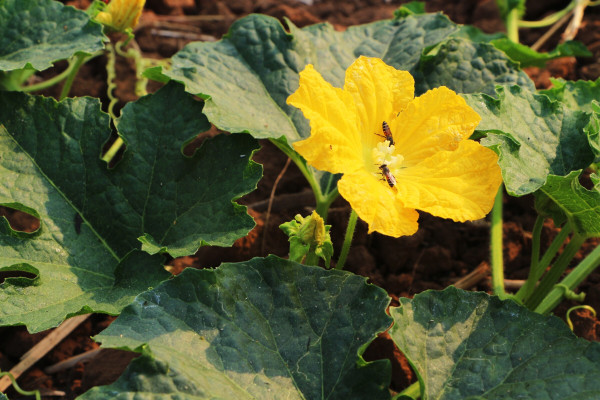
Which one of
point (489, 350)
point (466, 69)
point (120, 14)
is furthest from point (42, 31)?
point (489, 350)

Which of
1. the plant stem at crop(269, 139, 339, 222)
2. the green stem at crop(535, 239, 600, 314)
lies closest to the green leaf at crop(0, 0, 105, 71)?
the plant stem at crop(269, 139, 339, 222)

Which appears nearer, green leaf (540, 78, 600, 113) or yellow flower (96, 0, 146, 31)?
green leaf (540, 78, 600, 113)

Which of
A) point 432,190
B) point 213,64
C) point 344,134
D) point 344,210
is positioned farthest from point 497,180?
point 213,64

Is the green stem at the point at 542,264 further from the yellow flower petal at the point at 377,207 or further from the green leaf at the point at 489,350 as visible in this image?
the yellow flower petal at the point at 377,207

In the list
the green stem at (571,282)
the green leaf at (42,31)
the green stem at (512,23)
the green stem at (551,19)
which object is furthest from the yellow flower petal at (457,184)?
the green stem at (551,19)

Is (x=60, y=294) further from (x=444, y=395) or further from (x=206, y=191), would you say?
(x=444, y=395)

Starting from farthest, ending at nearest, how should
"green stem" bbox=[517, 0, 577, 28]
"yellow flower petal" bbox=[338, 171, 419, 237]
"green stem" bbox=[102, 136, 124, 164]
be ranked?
"green stem" bbox=[517, 0, 577, 28], "green stem" bbox=[102, 136, 124, 164], "yellow flower petal" bbox=[338, 171, 419, 237]

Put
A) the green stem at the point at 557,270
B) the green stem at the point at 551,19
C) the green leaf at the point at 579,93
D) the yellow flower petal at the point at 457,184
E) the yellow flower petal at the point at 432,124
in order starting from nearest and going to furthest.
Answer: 1. the yellow flower petal at the point at 457,184
2. the yellow flower petal at the point at 432,124
3. the green stem at the point at 557,270
4. the green leaf at the point at 579,93
5. the green stem at the point at 551,19

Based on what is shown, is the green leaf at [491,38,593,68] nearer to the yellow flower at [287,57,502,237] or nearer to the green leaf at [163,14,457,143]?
the green leaf at [163,14,457,143]
